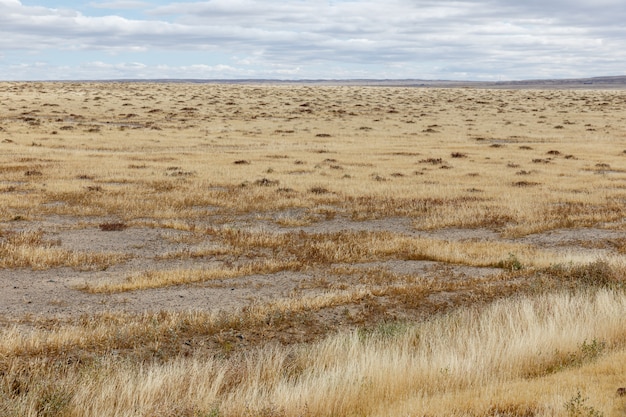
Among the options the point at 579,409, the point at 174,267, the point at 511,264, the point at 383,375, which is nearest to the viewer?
the point at 579,409

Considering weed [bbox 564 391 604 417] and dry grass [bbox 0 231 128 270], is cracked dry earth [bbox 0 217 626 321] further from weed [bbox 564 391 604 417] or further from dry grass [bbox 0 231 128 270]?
weed [bbox 564 391 604 417]

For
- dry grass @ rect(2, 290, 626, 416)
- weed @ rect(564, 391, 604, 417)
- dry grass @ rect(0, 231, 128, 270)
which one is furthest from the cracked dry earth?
weed @ rect(564, 391, 604, 417)

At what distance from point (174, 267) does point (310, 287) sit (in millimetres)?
Answer: 3345

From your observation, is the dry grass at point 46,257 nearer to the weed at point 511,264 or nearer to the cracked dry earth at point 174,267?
the cracked dry earth at point 174,267

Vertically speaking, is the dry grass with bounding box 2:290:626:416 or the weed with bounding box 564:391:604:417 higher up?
the weed with bounding box 564:391:604:417

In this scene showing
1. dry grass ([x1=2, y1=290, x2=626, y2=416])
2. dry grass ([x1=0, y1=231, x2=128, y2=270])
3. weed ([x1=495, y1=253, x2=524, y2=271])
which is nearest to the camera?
dry grass ([x1=2, y1=290, x2=626, y2=416])

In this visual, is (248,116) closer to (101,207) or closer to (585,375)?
(101,207)

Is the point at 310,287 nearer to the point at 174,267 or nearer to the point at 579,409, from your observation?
the point at 174,267

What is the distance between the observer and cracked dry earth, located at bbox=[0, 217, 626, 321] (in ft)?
38.1

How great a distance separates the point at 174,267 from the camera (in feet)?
47.7

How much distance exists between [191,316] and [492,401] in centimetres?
524

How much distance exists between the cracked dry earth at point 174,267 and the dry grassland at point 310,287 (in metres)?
0.07

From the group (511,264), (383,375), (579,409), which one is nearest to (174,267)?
(511,264)

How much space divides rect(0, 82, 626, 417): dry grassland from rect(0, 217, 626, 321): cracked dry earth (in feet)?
0.24
